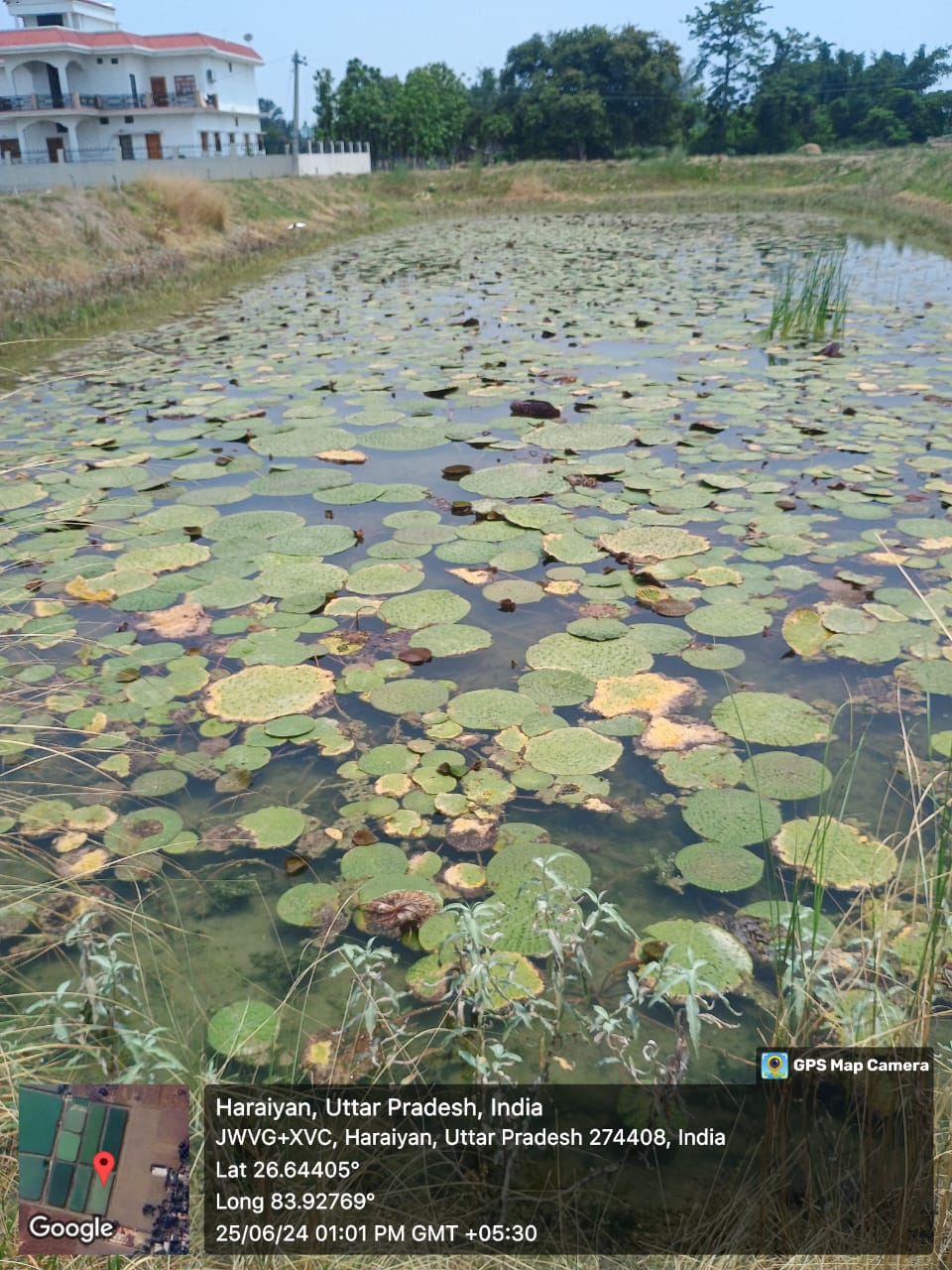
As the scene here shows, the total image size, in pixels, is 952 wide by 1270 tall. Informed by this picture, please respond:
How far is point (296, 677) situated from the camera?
2543 millimetres

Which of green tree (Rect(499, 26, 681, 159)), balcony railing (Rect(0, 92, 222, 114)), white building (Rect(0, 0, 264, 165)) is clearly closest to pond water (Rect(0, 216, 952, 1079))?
white building (Rect(0, 0, 264, 165))

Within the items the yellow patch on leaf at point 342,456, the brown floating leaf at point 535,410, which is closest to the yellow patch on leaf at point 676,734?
the yellow patch on leaf at point 342,456

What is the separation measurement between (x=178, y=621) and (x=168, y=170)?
18.9 meters

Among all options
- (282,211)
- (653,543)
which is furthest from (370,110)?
(653,543)

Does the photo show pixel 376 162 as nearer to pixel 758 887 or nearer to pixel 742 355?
pixel 742 355

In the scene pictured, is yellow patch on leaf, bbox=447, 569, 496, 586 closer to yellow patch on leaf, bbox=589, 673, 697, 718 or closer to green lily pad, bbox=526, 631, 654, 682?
green lily pad, bbox=526, 631, 654, 682

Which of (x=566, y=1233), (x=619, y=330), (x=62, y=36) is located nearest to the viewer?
(x=566, y=1233)

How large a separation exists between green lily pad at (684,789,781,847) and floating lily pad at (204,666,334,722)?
1.03 metres

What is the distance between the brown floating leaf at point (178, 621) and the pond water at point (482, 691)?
0.02 m

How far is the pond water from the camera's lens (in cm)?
165

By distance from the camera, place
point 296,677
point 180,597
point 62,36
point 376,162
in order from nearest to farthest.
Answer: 1. point 296,677
2. point 180,597
3. point 62,36
4. point 376,162

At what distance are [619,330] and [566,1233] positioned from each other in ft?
22.2

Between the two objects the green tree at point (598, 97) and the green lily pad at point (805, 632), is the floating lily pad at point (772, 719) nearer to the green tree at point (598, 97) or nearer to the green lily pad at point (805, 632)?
the green lily pad at point (805, 632)

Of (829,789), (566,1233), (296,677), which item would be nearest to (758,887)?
(829,789)
